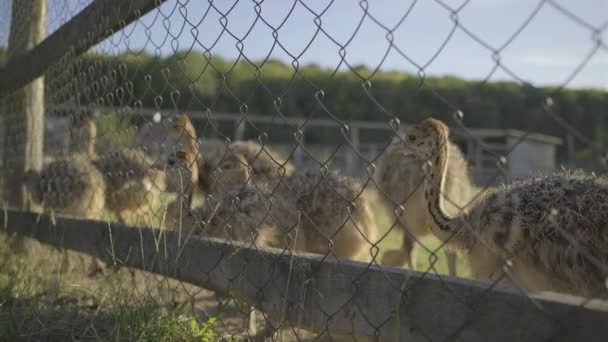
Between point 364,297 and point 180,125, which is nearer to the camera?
point 364,297

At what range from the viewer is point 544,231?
9.27 ft

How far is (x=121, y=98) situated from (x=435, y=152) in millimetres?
2073

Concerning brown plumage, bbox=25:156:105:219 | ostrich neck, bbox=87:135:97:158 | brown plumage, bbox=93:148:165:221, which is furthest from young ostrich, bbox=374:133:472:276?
brown plumage, bbox=25:156:105:219

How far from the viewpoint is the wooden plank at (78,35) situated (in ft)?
11.3

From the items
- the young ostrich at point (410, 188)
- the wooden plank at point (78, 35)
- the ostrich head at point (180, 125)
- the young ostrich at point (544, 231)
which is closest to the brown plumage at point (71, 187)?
the wooden plank at point (78, 35)

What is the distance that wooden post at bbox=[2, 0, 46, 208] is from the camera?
5.32m

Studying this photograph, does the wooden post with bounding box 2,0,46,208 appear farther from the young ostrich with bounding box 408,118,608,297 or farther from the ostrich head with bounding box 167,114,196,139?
the young ostrich with bounding box 408,118,608,297

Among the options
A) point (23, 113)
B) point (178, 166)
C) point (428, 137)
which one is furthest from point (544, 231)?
point (23, 113)

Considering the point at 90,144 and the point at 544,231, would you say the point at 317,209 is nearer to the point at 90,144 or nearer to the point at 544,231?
the point at 544,231

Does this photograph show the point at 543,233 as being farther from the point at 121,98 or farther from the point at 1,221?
the point at 1,221

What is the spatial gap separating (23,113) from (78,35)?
1.89 metres

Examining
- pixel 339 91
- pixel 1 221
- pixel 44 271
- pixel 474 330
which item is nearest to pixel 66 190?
pixel 1 221

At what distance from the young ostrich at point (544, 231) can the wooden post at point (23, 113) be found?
13.1 ft

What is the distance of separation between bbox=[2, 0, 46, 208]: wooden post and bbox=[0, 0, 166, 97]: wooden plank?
23 cm
